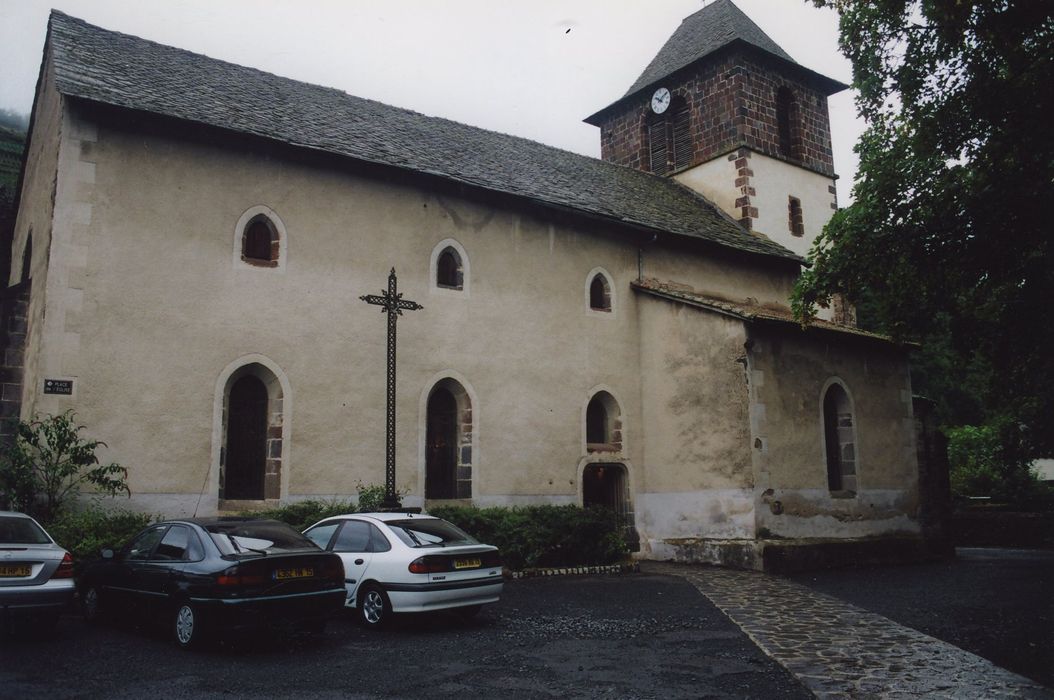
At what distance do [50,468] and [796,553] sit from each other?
13.1m

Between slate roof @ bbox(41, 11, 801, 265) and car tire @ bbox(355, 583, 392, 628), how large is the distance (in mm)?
8605

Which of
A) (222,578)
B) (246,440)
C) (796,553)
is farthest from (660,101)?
(222,578)

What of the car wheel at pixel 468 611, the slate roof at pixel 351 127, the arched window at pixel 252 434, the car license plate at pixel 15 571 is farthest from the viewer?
the slate roof at pixel 351 127

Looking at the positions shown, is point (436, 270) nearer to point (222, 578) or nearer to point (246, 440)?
point (246, 440)

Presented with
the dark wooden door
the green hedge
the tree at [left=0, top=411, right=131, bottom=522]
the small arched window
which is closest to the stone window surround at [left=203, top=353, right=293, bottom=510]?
the dark wooden door

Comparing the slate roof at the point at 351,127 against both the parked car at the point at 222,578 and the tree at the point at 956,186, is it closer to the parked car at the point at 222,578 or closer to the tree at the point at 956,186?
the tree at the point at 956,186

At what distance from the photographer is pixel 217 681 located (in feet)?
23.1

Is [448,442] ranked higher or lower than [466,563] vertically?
higher

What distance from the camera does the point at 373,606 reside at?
9.85 m

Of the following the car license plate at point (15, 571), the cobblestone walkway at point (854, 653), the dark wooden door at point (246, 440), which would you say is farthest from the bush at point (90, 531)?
the cobblestone walkway at point (854, 653)

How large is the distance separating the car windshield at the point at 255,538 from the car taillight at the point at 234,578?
0.29 meters

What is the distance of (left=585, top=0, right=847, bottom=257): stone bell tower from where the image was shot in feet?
82.8

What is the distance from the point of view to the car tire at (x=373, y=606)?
9.70 meters

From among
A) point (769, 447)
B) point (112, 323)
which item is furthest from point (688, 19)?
point (112, 323)
